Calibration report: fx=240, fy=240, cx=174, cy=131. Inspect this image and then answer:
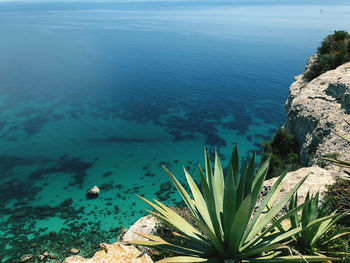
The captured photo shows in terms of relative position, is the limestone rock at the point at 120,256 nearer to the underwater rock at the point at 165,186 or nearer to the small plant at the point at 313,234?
the small plant at the point at 313,234

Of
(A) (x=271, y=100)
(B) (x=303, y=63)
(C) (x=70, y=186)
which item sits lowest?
(C) (x=70, y=186)

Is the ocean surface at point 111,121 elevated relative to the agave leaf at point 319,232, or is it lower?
lower

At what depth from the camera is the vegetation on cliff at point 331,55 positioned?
65.7ft

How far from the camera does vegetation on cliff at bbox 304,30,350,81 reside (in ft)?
65.7

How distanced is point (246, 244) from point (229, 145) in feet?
83.1

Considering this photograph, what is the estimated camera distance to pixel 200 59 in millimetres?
68812

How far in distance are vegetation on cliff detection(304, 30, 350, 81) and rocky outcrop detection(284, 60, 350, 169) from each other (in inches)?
87.4

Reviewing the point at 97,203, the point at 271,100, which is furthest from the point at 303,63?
the point at 97,203

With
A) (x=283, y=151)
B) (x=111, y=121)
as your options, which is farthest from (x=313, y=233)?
(x=111, y=121)

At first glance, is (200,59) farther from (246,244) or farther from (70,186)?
(246,244)

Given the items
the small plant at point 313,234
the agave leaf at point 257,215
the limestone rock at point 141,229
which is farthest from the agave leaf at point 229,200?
the limestone rock at point 141,229

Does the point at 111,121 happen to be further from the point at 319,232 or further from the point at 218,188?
the point at 319,232

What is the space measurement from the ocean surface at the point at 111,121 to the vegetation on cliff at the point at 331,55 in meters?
10.6

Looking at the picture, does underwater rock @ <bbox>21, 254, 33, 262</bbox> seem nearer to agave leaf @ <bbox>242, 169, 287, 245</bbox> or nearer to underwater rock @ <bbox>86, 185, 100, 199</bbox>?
underwater rock @ <bbox>86, 185, 100, 199</bbox>
